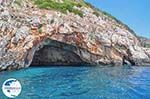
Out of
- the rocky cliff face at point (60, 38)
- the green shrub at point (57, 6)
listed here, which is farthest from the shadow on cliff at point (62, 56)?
the green shrub at point (57, 6)

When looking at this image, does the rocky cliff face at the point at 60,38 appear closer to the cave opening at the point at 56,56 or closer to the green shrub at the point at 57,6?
the cave opening at the point at 56,56

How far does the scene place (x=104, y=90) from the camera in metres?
30.7

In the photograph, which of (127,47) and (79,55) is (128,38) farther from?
(79,55)

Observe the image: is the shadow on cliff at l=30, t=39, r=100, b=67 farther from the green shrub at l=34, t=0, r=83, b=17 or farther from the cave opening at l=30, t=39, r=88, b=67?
the green shrub at l=34, t=0, r=83, b=17

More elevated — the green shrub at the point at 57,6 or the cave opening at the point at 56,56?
the green shrub at the point at 57,6

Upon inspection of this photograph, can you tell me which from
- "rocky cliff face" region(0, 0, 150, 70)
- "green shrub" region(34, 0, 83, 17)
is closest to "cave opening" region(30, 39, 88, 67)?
"rocky cliff face" region(0, 0, 150, 70)

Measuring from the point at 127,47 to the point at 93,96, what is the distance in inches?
2054

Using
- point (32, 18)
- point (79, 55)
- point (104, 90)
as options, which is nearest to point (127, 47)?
point (79, 55)

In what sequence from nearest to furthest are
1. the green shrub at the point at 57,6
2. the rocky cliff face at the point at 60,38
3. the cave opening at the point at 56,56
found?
the rocky cliff face at the point at 60,38
the cave opening at the point at 56,56
the green shrub at the point at 57,6

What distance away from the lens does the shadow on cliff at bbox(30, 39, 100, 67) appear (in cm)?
6819

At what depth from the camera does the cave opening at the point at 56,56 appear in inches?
2684

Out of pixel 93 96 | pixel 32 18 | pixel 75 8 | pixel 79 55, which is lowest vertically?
pixel 93 96

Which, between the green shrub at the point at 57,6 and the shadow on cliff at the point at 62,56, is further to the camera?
the green shrub at the point at 57,6

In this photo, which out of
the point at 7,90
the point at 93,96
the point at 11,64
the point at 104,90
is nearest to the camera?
the point at 7,90
